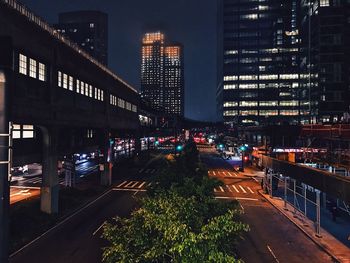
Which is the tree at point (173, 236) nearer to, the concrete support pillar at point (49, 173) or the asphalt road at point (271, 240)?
the asphalt road at point (271, 240)

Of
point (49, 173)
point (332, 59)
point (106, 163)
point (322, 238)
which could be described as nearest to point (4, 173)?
point (322, 238)

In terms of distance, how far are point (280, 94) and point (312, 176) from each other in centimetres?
18082

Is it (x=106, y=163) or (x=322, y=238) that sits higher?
(x=106, y=163)

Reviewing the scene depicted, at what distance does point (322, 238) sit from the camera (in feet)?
86.9

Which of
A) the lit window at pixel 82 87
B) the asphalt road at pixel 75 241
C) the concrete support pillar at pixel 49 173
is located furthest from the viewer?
the lit window at pixel 82 87

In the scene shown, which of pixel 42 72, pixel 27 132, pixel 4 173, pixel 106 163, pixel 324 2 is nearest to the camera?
pixel 4 173

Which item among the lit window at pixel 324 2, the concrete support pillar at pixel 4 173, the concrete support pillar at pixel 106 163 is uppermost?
the lit window at pixel 324 2

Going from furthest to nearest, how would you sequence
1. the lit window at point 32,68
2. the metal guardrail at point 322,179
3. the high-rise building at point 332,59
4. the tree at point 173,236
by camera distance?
the high-rise building at point 332,59 → the lit window at point 32,68 → the metal guardrail at point 322,179 → the tree at point 173,236

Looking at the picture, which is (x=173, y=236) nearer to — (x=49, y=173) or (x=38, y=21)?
(x=49, y=173)

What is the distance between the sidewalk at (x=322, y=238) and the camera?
22922 mm

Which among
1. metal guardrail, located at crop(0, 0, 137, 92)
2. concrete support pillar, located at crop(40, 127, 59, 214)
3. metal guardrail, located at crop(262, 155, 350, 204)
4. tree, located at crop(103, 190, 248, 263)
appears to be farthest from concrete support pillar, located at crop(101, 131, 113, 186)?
tree, located at crop(103, 190, 248, 263)

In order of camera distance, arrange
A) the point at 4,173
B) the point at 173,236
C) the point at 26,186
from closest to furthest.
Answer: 1. the point at 4,173
2. the point at 173,236
3. the point at 26,186

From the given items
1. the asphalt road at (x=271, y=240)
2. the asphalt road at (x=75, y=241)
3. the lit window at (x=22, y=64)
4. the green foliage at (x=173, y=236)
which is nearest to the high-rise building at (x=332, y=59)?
the asphalt road at (x=271, y=240)

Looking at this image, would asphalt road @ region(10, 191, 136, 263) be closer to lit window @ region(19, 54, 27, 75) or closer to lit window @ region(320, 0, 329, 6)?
lit window @ region(19, 54, 27, 75)
